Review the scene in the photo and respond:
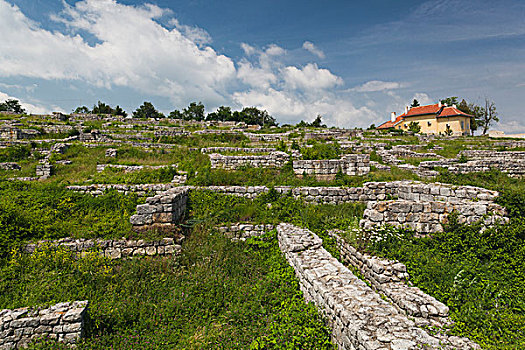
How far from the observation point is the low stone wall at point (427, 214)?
6.99 metres

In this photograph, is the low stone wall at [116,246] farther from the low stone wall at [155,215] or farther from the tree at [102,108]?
the tree at [102,108]

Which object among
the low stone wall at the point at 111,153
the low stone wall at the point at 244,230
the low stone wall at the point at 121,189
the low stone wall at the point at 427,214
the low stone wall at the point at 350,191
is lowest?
the low stone wall at the point at 244,230

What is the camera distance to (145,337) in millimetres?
4730

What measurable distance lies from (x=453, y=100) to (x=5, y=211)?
85.2 metres

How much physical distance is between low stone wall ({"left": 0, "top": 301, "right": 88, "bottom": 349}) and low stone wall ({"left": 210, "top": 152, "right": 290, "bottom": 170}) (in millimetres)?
9099

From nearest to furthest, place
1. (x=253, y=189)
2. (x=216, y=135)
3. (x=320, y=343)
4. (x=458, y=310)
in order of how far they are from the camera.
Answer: (x=320, y=343), (x=458, y=310), (x=253, y=189), (x=216, y=135)

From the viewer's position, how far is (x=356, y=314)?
12.5ft

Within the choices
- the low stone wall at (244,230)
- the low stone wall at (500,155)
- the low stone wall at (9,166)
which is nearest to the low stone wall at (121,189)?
the low stone wall at (244,230)

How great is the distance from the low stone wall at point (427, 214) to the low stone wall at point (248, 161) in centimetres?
631

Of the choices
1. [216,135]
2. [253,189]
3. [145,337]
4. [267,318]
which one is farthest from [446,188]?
[216,135]

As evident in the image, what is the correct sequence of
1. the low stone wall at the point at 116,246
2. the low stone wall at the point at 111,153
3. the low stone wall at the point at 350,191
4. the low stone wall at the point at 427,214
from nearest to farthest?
the low stone wall at the point at 116,246 → the low stone wall at the point at 427,214 → the low stone wall at the point at 350,191 → the low stone wall at the point at 111,153

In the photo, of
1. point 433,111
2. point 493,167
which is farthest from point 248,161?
point 433,111

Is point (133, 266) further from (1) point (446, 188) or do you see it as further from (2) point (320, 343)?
(1) point (446, 188)

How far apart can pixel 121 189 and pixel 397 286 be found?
34.6ft
